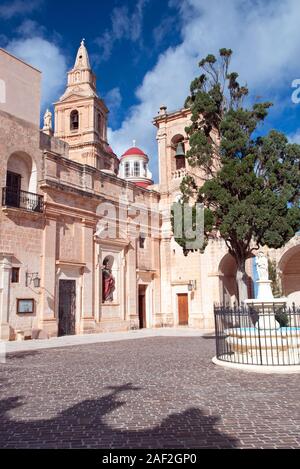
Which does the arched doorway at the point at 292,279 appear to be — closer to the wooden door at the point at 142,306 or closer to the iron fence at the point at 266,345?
the wooden door at the point at 142,306

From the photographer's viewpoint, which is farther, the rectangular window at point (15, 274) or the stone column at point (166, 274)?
the stone column at point (166, 274)

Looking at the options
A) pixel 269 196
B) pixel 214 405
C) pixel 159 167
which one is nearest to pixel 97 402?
pixel 214 405

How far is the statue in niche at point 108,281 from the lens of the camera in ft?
74.8

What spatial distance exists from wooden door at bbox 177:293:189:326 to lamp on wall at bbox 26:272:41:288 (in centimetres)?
1087

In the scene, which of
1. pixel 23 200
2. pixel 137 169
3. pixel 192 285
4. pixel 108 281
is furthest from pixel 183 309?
pixel 137 169

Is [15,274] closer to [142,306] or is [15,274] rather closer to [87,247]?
[87,247]

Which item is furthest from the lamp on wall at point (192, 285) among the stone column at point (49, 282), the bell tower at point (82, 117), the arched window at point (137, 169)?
the arched window at point (137, 169)

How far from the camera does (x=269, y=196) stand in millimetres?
13078

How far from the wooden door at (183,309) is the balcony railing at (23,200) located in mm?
11598

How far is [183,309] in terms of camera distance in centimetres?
2614

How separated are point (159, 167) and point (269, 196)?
16.3m

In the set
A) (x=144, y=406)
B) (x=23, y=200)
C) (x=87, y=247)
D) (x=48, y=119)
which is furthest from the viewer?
(x=48, y=119)

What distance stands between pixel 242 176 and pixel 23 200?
1085cm
